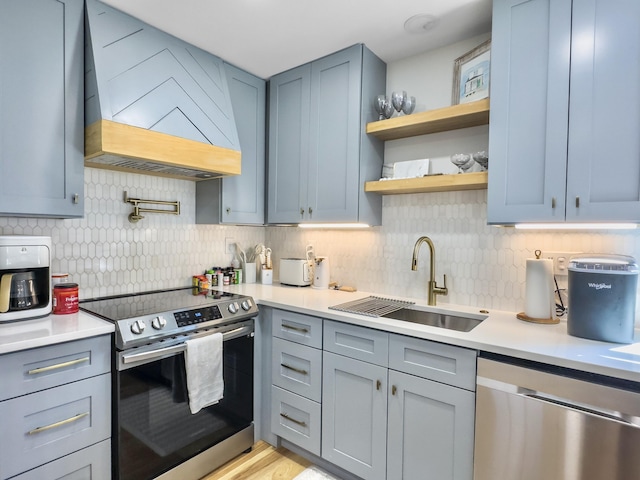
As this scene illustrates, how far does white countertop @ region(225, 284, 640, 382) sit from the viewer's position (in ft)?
3.98

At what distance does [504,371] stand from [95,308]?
78.0 inches

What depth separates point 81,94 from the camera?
176 cm

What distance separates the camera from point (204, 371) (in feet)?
6.05

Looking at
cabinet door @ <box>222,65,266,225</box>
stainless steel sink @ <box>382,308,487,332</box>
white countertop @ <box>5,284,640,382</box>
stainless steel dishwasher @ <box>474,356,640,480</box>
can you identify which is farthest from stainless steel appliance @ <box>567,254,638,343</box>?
cabinet door @ <box>222,65,266,225</box>

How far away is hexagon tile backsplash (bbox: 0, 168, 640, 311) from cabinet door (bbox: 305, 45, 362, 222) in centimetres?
35

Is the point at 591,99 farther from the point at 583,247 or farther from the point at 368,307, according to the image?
the point at 368,307

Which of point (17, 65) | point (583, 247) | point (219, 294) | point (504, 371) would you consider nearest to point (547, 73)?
point (583, 247)

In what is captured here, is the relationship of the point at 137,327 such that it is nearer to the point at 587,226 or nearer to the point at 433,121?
the point at 433,121

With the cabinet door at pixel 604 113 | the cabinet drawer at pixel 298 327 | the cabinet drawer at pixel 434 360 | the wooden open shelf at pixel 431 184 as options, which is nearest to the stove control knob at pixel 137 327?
the cabinet drawer at pixel 298 327

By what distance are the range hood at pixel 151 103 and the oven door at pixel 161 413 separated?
97 cm

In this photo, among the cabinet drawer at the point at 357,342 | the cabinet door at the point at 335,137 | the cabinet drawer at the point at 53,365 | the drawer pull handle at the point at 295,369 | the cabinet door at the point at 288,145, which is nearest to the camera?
the cabinet drawer at the point at 53,365

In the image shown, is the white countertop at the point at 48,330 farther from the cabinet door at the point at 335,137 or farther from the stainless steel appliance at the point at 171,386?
the cabinet door at the point at 335,137

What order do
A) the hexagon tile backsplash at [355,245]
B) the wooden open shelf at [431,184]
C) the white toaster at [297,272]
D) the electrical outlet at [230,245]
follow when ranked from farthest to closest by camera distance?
the electrical outlet at [230,245], the white toaster at [297,272], the hexagon tile backsplash at [355,245], the wooden open shelf at [431,184]

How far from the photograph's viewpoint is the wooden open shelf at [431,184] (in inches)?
71.9
